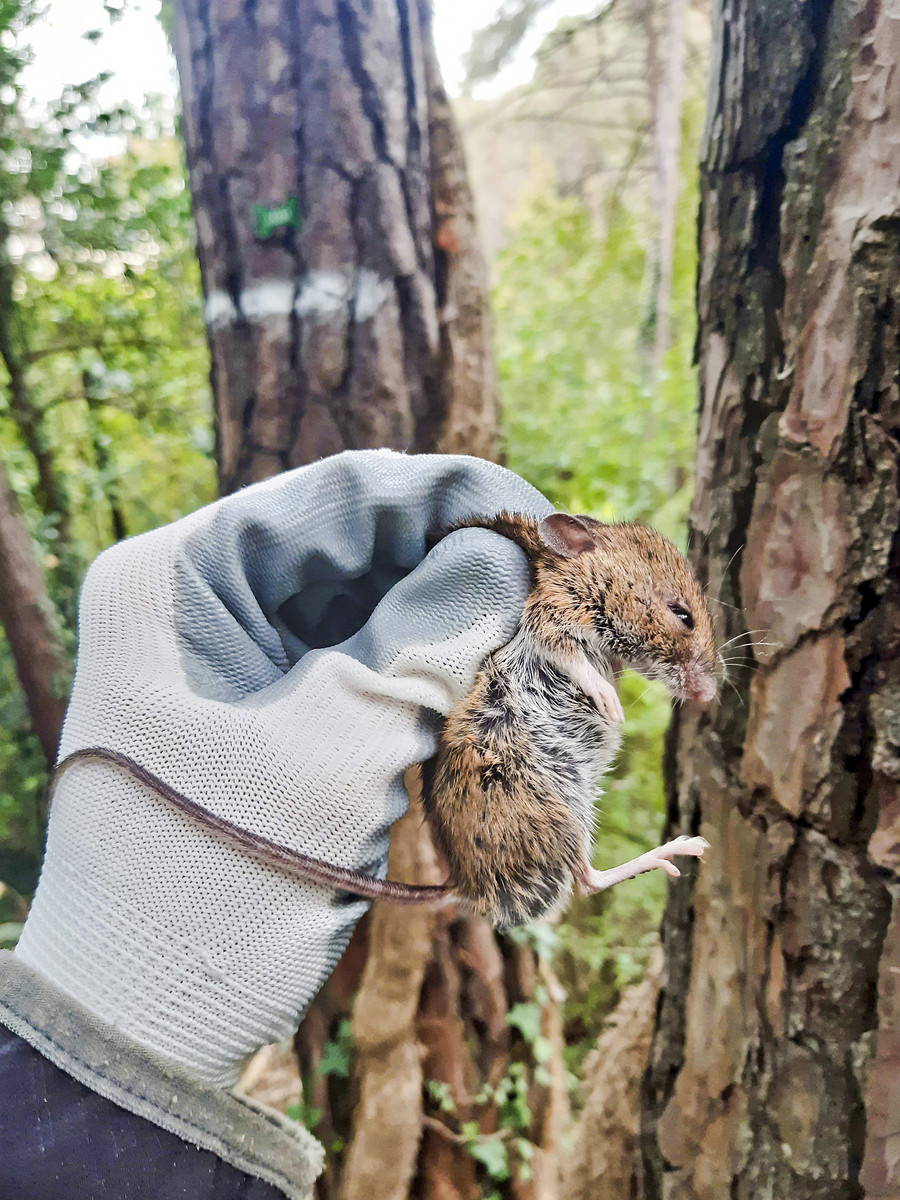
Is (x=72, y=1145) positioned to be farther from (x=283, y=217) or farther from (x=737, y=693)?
(x=283, y=217)

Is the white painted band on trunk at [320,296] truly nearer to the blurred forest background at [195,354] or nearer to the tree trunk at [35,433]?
the blurred forest background at [195,354]

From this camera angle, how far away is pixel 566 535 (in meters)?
0.92

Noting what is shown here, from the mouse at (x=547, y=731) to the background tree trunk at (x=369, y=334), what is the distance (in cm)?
71

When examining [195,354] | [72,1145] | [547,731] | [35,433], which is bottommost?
[72,1145]

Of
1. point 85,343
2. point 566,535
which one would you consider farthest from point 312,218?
point 566,535

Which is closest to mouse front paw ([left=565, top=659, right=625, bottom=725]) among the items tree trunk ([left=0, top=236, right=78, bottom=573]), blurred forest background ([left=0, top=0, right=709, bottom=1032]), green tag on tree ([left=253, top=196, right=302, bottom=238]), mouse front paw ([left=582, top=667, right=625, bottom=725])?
mouse front paw ([left=582, top=667, right=625, bottom=725])

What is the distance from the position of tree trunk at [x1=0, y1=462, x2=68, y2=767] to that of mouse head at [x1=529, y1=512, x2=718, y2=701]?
1.28 meters

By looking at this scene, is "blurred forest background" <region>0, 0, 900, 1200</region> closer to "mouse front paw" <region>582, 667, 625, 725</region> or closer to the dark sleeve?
"mouse front paw" <region>582, 667, 625, 725</region>

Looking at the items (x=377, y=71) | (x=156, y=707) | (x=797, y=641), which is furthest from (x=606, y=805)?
(x=377, y=71)

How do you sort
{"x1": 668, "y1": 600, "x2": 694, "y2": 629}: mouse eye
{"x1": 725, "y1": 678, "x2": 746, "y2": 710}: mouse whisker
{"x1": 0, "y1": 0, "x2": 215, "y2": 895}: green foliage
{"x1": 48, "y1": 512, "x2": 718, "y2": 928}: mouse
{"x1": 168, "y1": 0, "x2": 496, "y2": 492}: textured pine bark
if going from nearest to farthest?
1. {"x1": 48, "y1": 512, "x2": 718, "y2": 928}: mouse
2. {"x1": 668, "y1": 600, "x2": 694, "y2": 629}: mouse eye
3. {"x1": 725, "y1": 678, "x2": 746, "y2": 710}: mouse whisker
4. {"x1": 168, "y1": 0, "x2": 496, "y2": 492}: textured pine bark
5. {"x1": 0, "y1": 0, "x2": 215, "y2": 895}: green foliage

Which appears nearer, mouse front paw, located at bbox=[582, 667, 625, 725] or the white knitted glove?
the white knitted glove

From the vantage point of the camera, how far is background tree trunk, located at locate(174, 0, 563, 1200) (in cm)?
143

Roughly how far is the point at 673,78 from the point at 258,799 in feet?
6.81

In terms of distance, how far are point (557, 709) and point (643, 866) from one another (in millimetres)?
224
